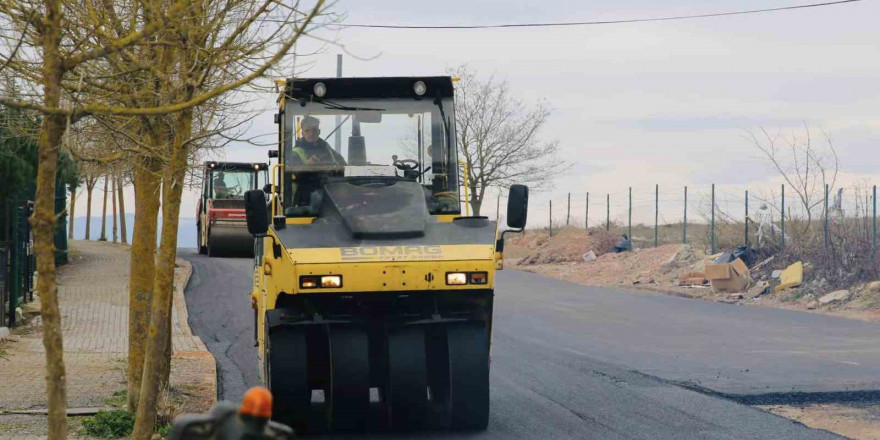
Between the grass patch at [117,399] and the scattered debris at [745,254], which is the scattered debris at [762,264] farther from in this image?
the grass patch at [117,399]

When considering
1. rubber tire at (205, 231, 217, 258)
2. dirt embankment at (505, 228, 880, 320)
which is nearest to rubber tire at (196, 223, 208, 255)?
rubber tire at (205, 231, 217, 258)

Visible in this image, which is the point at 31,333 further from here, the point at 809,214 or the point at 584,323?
the point at 809,214

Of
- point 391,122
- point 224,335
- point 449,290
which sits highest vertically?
point 391,122

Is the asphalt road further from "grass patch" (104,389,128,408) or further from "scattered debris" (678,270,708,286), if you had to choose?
"scattered debris" (678,270,708,286)

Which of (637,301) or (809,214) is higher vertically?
(809,214)

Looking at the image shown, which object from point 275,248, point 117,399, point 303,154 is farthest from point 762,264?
point 275,248

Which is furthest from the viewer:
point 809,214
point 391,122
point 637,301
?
point 809,214

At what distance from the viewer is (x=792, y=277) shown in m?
27.3

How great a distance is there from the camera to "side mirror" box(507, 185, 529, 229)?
9578 mm

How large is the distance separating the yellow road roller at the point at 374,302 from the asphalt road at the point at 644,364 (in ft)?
1.49

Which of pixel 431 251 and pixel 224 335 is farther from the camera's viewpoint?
pixel 224 335

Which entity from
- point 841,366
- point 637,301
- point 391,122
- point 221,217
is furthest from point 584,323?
point 221,217

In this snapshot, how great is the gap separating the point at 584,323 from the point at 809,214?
11.3 meters

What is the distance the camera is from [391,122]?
10.8 m
